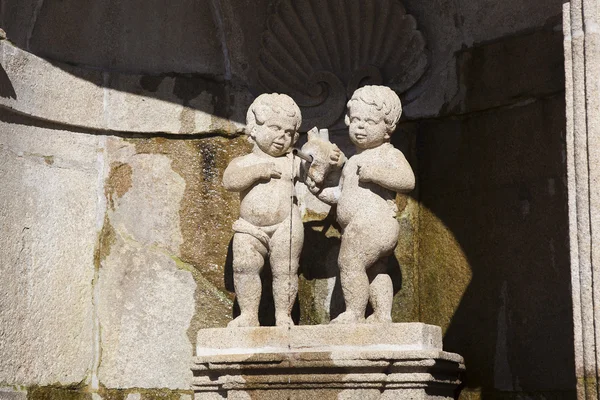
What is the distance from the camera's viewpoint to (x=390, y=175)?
167 inches

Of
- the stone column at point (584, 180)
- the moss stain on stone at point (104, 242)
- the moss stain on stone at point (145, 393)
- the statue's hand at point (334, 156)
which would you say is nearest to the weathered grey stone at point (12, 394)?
the moss stain on stone at point (145, 393)

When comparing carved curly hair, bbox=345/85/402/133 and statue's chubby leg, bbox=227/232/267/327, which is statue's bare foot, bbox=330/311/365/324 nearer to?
statue's chubby leg, bbox=227/232/267/327

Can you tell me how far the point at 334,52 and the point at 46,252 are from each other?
1413mm

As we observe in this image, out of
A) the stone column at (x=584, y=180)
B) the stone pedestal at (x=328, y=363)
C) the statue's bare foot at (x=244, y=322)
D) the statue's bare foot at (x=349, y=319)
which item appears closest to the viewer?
the stone column at (x=584, y=180)

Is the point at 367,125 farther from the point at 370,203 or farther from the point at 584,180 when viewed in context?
the point at 584,180

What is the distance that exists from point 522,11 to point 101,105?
1707mm

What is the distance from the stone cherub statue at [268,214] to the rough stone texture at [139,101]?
1.75 feet

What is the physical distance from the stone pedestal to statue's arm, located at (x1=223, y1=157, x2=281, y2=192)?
534mm

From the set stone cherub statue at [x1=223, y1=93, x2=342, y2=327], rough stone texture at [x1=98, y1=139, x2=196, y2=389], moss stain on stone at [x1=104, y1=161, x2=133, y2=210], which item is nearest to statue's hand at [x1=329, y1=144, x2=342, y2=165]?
stone cherub statue at [x1=223, y1=93, x2=342, y2=327]

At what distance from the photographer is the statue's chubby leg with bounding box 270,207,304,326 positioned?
439 centimetres

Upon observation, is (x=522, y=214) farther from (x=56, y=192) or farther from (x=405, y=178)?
(x=56, y=192)

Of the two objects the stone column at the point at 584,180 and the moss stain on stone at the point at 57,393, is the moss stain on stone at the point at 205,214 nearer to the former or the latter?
the moss stain on stone at the point at 57,393

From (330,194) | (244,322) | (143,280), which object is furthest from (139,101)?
(244,322)

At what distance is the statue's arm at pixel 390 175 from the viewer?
4.24m
